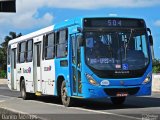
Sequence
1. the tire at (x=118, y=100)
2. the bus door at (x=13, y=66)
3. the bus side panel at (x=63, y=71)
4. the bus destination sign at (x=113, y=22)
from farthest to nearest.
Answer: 1. the bus door at (x=13, y=66)
2. the tire at (x=118, y=100)
3. the bus side panel at (x=63, y=71)
4. the bus destination sign at (x=113, y=22)

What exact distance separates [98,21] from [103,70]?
1816mm

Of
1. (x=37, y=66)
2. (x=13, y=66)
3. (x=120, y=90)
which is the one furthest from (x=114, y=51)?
(x=13, y=66)

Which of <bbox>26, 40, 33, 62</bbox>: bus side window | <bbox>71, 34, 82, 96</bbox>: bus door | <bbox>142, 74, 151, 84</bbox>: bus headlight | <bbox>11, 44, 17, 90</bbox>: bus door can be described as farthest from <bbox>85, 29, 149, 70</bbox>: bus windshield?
<bbox>11, 44, 17, 90</bbox>: bus door

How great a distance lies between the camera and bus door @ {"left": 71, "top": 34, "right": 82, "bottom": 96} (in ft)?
55.4

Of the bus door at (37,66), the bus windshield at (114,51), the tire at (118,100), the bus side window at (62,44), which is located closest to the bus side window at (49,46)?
the bus side window at (62,44)

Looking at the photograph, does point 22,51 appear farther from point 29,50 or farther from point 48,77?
point 48,77

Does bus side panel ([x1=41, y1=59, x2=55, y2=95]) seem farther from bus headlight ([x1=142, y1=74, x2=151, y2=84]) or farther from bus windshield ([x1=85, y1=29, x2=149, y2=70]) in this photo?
bus headlight ([x1=142, y1=74, x2=151, y2=84])

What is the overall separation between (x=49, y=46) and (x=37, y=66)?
2.26m

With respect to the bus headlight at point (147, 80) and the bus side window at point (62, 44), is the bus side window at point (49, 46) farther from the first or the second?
the bus headlight at point (147, 80)

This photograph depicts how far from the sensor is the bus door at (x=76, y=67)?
1689 centimetres

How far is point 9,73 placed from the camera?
27344 mm

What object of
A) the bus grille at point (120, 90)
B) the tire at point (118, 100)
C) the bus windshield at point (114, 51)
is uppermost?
the bus windshield at point (114, 51)

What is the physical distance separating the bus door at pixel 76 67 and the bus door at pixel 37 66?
438 cm

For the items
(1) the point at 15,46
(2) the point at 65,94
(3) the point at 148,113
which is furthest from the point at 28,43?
(3) the point at 148,113
